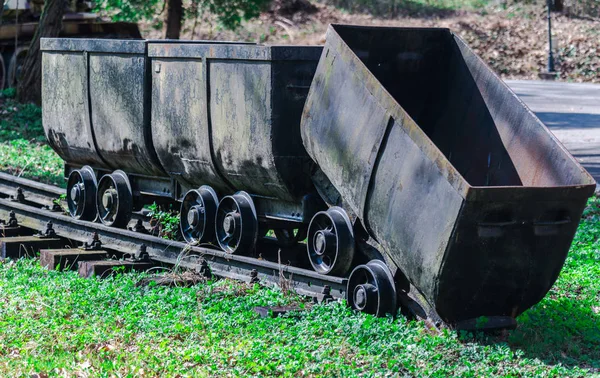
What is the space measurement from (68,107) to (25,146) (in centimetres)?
660

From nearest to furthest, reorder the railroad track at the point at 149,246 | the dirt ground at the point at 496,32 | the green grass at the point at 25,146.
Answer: the railroad track at the point at 149,246 < the green grass at the point at 25,146 < the dirt ground at the point at 496,32

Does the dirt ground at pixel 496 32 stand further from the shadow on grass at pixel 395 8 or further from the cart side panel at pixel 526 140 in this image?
the cart side panel at pixel 526 140

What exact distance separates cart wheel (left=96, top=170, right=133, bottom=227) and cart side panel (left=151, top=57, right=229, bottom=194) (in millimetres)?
685

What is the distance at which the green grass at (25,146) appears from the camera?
47.6 feet

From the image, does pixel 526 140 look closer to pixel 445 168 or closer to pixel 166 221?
pixel 445 168

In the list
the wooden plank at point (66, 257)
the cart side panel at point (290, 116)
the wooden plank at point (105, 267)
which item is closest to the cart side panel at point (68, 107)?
the wooden plank at point (66, 257)

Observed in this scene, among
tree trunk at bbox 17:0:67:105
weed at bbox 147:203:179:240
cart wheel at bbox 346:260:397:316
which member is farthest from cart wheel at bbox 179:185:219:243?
tree trunk at bbox 17:0:67:105

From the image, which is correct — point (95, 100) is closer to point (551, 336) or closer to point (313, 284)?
point (313, 284)

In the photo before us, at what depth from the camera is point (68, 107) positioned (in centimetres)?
1088

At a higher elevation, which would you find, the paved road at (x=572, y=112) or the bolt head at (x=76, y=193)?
the bolt head at (x=76, y=193)

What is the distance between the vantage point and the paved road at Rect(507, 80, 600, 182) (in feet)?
54.3

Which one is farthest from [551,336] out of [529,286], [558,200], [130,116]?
[130,116]

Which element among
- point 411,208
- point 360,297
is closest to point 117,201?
point 360,297

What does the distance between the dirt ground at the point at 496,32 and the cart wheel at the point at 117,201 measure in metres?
19.4
